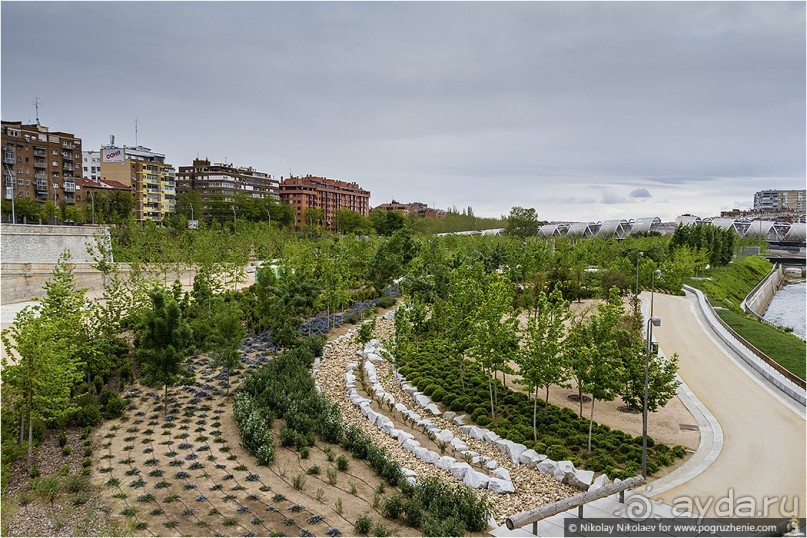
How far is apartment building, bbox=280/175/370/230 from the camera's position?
13962 cm

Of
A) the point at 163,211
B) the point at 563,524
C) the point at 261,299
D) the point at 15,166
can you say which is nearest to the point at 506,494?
the point at 563,524

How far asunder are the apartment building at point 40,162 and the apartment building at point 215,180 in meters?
37.1

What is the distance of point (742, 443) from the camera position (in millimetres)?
18844

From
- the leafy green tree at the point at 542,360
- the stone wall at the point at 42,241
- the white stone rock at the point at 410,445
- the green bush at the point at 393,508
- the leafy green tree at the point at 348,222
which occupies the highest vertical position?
the leafy green tree at the point at 348,222

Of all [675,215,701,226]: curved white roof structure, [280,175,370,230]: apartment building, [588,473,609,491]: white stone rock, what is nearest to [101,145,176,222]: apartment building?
[280,175,370,230]: apartment building

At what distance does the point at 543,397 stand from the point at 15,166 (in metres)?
89.2

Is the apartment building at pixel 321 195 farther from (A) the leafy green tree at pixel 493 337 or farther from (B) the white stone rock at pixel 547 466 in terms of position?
(B) the white stone rock at pixel 547 466

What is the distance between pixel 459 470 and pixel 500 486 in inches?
59.7

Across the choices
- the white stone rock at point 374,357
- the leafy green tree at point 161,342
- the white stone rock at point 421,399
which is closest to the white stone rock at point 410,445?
the white stone rock at point 421,399

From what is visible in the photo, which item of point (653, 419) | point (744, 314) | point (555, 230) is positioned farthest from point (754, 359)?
point (555, 230)

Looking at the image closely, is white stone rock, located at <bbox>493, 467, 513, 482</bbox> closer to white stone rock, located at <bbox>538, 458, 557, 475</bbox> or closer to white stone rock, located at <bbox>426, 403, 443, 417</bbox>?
white stone rock, located at <bbox>538, 458, 557, 475</bbox>

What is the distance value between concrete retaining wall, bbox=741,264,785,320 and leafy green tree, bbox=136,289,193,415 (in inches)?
2048

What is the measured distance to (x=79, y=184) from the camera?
9131cm

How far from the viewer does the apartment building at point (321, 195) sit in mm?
139625
